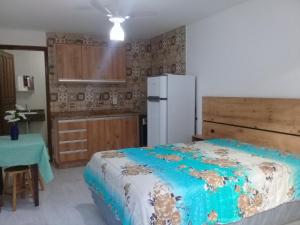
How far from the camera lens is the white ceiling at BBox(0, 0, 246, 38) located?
3217 mm

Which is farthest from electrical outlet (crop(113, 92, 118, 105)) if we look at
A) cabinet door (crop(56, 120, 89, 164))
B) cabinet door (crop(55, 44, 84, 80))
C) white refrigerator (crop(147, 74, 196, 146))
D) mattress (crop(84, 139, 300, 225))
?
mattress (crop(84, 139, 300, 225))

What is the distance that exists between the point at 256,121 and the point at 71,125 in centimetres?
292

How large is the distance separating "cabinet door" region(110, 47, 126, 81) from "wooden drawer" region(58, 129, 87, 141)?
121cm

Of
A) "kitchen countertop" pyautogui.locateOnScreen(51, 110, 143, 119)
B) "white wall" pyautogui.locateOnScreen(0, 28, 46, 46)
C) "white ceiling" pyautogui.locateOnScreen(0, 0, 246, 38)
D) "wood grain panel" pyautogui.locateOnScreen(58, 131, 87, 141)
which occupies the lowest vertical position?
"wood grain panel" pyautogui.locateOnScreen(58, 131, 87, 141)

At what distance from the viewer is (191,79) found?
4.24 m

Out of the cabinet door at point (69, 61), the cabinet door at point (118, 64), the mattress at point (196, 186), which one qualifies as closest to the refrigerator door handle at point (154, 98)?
the cabinet door at point (118, 64)

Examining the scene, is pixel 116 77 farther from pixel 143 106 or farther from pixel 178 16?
pixel 178 16

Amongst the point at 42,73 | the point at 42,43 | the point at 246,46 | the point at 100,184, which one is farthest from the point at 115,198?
the point at 42,73

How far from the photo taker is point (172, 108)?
162 inches

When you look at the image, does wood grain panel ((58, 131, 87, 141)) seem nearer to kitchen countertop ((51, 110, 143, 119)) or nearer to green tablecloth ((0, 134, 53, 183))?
kitchen countertop ((51, 110, 143, 119))

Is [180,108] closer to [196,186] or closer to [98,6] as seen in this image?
[98,6]

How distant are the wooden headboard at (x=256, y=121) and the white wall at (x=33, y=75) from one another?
432 cm

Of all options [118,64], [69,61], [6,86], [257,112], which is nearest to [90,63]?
[69,61]

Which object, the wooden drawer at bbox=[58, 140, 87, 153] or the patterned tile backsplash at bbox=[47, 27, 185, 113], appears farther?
the patterned tile backsplash at bbox=[47, 27, 185, 113]
